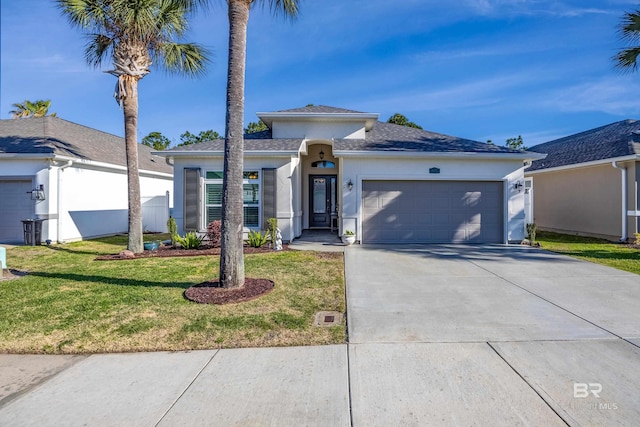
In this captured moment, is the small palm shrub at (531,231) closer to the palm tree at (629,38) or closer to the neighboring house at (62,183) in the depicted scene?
the palm tree at (629,38)

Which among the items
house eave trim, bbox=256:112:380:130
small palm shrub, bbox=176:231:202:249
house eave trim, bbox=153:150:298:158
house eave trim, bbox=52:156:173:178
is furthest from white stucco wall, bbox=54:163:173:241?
house eave trim, bbox=256:112:380:130

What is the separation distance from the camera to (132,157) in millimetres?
9953

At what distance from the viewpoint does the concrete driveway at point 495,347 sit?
8.97ft

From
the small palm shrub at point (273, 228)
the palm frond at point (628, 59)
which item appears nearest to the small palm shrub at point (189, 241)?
the small palm shrub at point (273, 228)

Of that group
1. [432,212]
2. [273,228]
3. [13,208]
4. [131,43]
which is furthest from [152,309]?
[13,208]

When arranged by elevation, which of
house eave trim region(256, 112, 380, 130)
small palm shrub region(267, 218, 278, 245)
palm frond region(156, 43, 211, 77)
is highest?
palm frond region(156, 43, 211, 77)

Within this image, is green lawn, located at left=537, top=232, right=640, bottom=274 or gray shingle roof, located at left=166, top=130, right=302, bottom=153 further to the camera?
gray shingle roof, located at left=166, top=130, right=302, bottom=153

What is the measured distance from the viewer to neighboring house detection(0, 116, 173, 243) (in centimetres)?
1225

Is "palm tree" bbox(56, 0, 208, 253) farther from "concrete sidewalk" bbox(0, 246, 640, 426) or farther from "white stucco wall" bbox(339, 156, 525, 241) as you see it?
"concrete sidewalk" bbox(0, 246, 640, 426)

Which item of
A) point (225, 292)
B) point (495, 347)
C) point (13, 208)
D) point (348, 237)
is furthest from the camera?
point (13, 208)

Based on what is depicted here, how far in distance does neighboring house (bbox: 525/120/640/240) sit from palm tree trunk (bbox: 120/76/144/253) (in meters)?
12.7

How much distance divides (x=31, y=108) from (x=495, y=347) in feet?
116

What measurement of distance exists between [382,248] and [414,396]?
8.00 metres

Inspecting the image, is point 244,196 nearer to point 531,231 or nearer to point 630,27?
point 531,231
